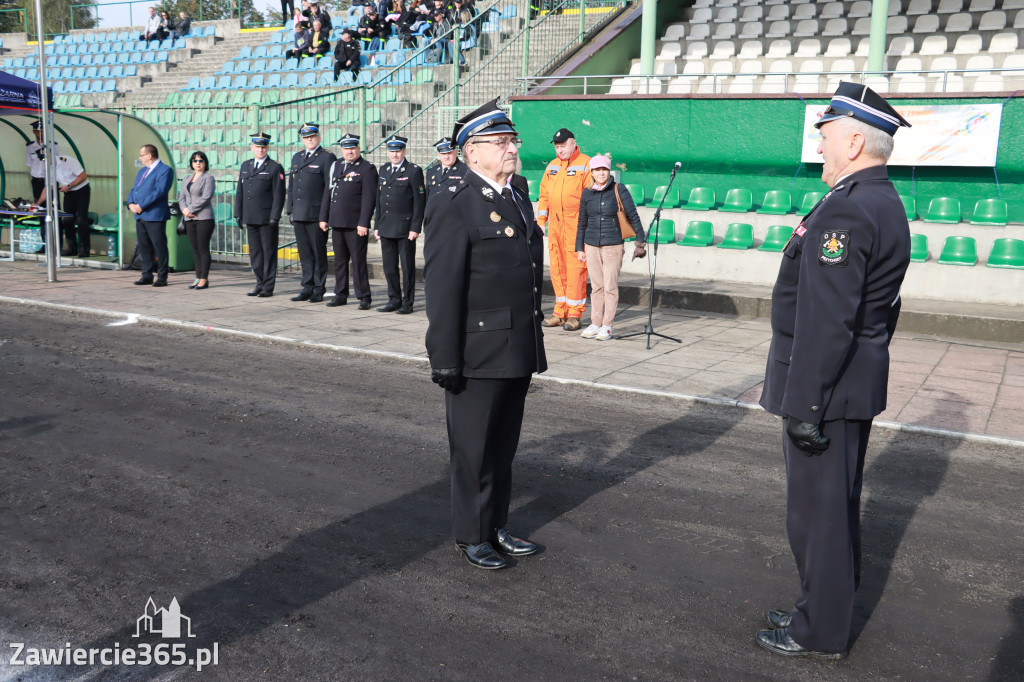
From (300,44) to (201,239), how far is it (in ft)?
45.7

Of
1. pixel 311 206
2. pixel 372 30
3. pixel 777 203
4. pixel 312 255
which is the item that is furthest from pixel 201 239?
pixel 372 30

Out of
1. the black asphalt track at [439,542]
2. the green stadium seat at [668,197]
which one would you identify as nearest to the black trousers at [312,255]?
the black asphalt track at [439,542]

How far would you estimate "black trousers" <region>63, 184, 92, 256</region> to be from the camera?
16.0m

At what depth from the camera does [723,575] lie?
416cm

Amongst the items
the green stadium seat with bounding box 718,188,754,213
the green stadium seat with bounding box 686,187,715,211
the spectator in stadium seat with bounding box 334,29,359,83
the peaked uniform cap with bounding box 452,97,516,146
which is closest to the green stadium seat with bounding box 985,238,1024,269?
the green stadium seat with bounding box 718,188,754,213

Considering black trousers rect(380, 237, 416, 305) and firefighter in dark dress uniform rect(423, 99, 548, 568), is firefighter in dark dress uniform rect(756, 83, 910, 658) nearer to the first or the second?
firefighter in dark dress uniform rect(423, 99, 548, 568)

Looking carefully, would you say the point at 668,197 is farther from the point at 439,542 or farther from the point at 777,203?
the point at 439,542

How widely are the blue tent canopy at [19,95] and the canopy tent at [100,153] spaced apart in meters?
0.11

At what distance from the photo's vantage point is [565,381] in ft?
26.2

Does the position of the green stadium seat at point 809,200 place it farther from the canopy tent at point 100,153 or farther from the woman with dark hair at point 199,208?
the canopy tent at point 100,153

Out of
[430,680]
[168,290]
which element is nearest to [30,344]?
[168,290]

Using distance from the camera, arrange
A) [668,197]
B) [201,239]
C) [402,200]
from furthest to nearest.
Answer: [668,197], [201,239], [402,200]

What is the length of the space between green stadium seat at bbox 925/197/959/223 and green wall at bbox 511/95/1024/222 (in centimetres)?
30

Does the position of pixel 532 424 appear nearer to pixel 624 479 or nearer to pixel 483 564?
pixel 624 479
